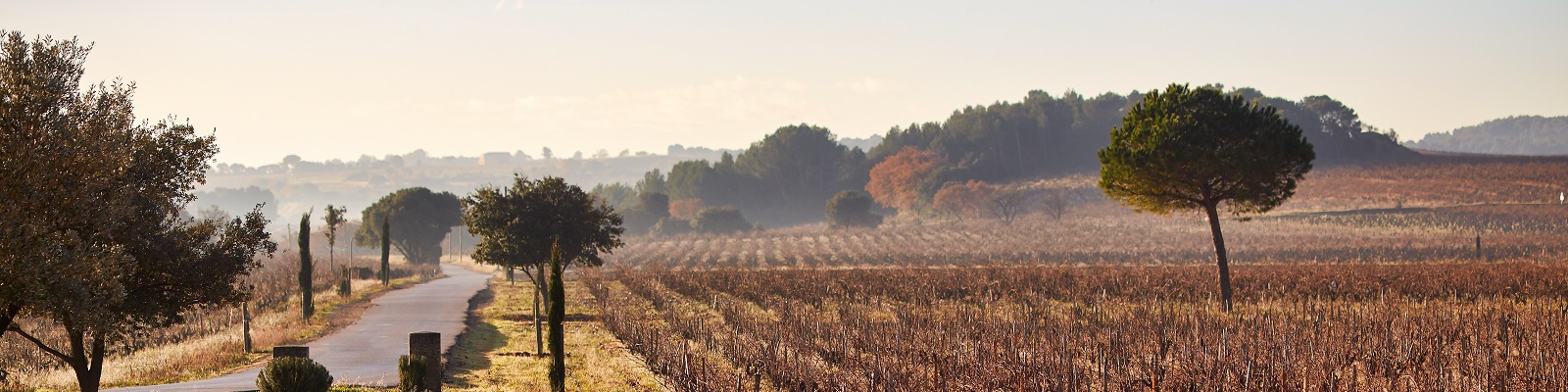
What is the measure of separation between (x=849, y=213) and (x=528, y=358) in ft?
311

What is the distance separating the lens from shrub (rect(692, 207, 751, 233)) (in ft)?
447

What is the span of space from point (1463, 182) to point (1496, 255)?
58343mm

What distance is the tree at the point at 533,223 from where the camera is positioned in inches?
1492

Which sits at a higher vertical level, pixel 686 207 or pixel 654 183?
pixel 654 183

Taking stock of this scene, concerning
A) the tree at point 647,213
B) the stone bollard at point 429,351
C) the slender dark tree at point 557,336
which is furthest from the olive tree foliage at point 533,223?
the tree at point 647,213

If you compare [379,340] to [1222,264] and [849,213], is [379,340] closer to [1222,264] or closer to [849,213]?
[1222,264]

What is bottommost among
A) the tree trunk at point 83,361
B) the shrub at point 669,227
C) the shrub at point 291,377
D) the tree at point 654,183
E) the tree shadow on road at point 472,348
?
the tree shadow on road at point 472,348

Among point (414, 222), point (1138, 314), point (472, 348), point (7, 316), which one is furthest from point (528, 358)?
point (414, 222)

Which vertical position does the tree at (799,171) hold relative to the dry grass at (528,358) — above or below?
above

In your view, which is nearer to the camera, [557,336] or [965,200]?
[557,336]

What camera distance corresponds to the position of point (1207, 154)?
33469 millimetres

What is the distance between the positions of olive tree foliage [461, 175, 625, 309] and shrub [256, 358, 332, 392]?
18.6 m

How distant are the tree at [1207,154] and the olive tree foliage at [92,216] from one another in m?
25.9

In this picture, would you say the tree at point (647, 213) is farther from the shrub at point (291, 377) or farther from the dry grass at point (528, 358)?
the shrub at point (291, 377)
